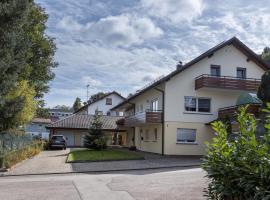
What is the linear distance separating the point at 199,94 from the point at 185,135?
142 inches

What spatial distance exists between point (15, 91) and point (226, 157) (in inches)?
931

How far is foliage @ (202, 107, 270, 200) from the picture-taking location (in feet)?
17.3

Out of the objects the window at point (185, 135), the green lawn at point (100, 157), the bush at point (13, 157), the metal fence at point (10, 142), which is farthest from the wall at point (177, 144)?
the metal fence at point (10, 142)

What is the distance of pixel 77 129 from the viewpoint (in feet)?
182

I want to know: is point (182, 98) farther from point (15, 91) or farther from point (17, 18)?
point (17, 18)

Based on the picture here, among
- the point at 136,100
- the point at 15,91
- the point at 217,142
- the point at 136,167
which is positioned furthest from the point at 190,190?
the point at 136,100

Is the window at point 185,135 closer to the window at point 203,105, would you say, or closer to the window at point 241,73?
the window at point 203,105

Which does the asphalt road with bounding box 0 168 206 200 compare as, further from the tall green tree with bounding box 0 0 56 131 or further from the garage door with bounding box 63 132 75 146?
the garage door with bounding box 63 132 75 146

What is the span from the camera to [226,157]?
5.96m

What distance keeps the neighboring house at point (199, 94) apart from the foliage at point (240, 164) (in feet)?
82.5

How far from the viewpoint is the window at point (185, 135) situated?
32.1 m

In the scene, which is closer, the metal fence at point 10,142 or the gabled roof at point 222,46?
the metal fence at point 10,142

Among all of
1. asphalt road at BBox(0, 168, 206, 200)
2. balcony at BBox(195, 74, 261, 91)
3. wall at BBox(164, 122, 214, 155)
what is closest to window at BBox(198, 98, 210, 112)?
balcony at BBox(195, 74, 261, 91)

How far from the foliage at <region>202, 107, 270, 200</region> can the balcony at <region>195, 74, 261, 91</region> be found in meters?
25.0
